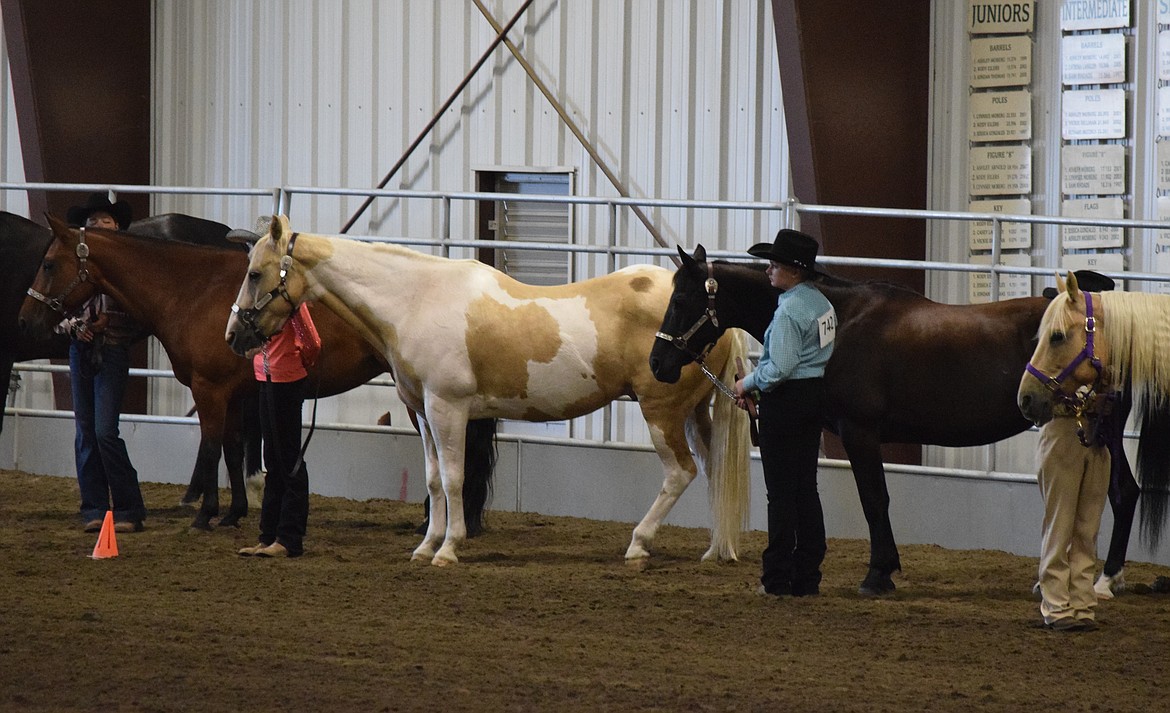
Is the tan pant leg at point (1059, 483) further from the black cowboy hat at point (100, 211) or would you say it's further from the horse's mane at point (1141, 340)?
the black cowboy hat at point (100, 211)

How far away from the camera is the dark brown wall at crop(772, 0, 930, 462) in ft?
29.5

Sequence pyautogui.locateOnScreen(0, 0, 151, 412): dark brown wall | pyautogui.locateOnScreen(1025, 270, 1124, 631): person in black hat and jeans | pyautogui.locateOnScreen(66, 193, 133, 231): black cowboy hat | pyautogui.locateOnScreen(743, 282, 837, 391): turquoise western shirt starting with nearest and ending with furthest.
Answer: pyautogui.locateOnScreen(1025, 270, 1124, 631): person in black hat and jeans → pyautogui.locateOnScreen(743, 282, 837, 391): turquoise western shirt → pyautogui.locateOnScreen(66, 193, 133, 231): black cowboy hat → pyautogui.locateOnScreen(0, 0, 151, 412): dark brown wall

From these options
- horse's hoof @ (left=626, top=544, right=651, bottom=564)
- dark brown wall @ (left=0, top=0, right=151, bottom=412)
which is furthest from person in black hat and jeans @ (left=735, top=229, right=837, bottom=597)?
dark brown wall @ (left=0, top=0, right=151, bottom=412)

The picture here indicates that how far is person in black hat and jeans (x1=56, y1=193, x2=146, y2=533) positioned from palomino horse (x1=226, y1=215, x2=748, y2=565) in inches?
52.6

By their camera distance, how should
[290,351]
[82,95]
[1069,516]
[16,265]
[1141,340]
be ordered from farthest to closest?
[82,95]
[16,265]
[290,351]
[1069,516]
[1141,340]

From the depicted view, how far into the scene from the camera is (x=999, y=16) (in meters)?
9.05

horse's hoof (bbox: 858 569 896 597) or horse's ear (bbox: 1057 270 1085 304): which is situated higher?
horse's ear (bbox: 1057 270 1085 304)

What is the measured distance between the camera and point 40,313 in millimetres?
8406

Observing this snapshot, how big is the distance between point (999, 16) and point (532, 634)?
4.94m

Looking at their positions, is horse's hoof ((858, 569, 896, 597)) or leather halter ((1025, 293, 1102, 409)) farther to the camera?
horse's hoof ((858, 569, 896, 597))

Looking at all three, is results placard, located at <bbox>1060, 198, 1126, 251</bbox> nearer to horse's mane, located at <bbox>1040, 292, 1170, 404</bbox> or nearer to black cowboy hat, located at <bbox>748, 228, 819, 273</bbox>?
black cowboy hat, located at <bbox>748, 228, 819, 273</bbox>

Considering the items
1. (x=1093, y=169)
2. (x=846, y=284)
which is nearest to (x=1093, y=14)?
(x=1093, y=169)

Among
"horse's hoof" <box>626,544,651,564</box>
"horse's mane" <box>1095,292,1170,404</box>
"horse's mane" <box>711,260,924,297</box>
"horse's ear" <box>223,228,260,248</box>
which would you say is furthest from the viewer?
"horse's ear" <box>223,228,260,248</box>

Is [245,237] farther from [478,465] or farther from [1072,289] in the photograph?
[1072,289]
